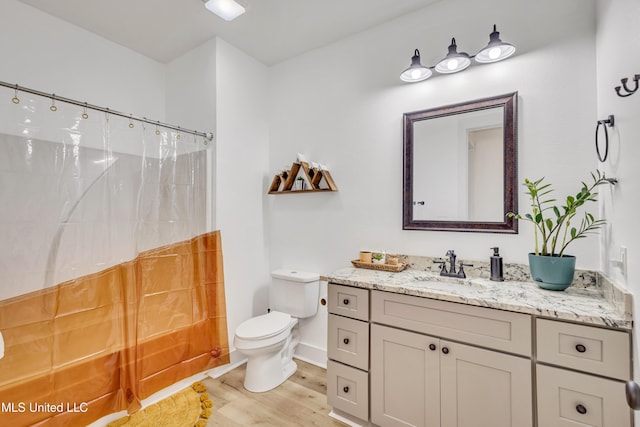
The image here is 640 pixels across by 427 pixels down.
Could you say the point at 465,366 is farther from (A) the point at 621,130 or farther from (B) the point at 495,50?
(B) the point at 495,50

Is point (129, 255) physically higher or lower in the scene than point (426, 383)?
higher

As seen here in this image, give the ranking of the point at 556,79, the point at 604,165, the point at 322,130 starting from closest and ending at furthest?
1. the point at 604,165
2. the point at 556,79
3. the point at 322,130

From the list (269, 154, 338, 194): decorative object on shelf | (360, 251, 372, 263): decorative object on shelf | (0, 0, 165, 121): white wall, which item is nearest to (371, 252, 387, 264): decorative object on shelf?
(360, 251, 372, 263): decorative object on shelf

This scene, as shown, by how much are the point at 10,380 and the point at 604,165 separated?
3.20 m

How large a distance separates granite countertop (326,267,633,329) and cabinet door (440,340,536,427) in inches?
9.3

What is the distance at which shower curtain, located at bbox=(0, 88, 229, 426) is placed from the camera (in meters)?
1.51

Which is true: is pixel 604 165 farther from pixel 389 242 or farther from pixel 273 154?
pixel 273 154

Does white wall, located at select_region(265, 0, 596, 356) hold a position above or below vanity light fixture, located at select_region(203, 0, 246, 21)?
below

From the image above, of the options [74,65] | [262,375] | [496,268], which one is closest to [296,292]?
[262,375]

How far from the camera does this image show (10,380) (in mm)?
1456

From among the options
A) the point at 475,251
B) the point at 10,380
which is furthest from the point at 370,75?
the point at 10,380

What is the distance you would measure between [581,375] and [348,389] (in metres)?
1.14

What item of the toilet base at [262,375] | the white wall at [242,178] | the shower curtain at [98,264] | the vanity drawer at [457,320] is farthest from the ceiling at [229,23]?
the toilet base at [262,375]

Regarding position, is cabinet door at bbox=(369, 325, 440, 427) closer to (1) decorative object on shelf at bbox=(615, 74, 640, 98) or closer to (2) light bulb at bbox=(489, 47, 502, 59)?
(1) decorative object on shelf at bbox=(615, 74, 640, 98)
